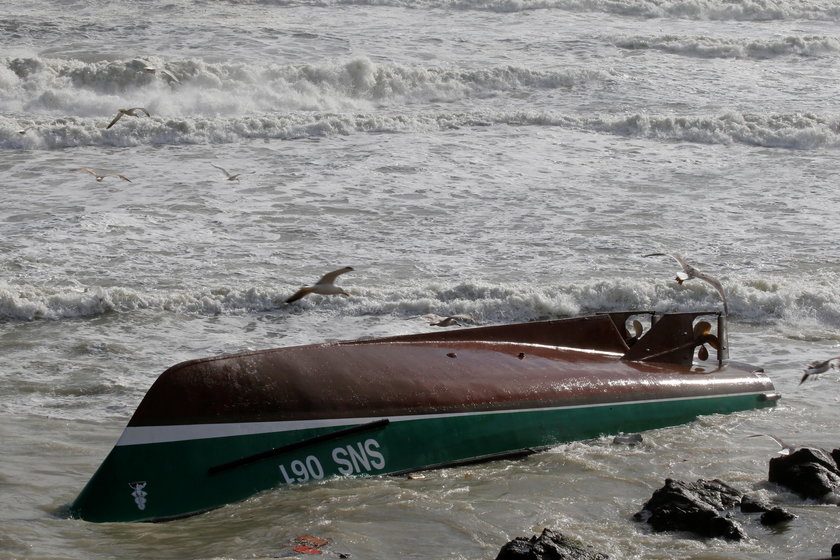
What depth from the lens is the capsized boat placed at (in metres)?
5.17

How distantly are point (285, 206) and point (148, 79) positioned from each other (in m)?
8.63

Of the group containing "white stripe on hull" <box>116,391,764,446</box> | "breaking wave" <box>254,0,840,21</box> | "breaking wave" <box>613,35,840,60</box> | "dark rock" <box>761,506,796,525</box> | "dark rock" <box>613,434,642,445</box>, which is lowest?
"dark rock" <box>613,434,642,445</box>

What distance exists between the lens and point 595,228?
40.7 feet

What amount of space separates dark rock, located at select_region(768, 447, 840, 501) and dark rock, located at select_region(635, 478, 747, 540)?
439mm

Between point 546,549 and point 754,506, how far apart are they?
159 cm

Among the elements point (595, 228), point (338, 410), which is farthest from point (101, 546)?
point (595, 228)

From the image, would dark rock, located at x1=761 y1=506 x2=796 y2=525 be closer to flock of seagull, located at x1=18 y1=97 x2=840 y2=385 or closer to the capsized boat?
flock of seagull, located at x1=18 y1=97 x2=840 y2=385

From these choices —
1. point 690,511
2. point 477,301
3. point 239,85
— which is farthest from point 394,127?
point 690,511

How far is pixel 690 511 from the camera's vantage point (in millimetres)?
5109

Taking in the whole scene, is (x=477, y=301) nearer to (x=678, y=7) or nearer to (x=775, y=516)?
(x=775, y=516)

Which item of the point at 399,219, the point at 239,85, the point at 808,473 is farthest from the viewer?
the point at 239,85

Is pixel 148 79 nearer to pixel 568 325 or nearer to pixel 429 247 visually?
pixel 429 247

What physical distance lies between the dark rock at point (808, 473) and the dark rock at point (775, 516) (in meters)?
0.41

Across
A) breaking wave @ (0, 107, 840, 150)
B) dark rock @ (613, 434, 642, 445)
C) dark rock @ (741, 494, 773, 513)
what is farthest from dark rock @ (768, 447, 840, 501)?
breaking wave @ (0, 107, 840, 150)
